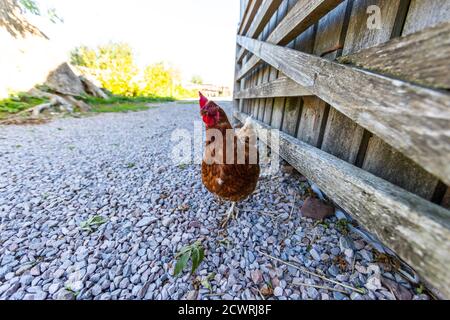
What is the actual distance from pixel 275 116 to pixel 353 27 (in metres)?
1.07

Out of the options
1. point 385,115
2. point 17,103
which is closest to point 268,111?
point 385,115

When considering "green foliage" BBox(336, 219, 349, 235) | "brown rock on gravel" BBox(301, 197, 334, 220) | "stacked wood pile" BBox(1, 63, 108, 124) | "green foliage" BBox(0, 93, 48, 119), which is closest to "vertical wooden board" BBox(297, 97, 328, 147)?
"brown rock on gravel" BBox(301, 197, 334, 220)

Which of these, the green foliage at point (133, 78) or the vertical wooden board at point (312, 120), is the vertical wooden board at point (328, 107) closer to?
the vertical wooden board at point (312, 120)

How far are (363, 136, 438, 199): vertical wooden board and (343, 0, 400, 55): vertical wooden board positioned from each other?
461 millimetres

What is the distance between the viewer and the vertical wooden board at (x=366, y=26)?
A: 2.54ft

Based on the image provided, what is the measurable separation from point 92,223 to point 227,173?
40.6 inches

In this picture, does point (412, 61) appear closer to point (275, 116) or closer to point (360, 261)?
point (360, 261)

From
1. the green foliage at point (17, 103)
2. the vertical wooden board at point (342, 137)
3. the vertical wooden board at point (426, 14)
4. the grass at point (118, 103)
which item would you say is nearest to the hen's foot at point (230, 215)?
the vertical wooden board at point (342, 137)

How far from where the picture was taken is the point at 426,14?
0.65 m

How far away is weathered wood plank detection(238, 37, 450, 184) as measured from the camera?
0.47m

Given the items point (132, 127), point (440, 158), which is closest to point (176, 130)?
point (132, 127)

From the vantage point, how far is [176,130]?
400 cm
